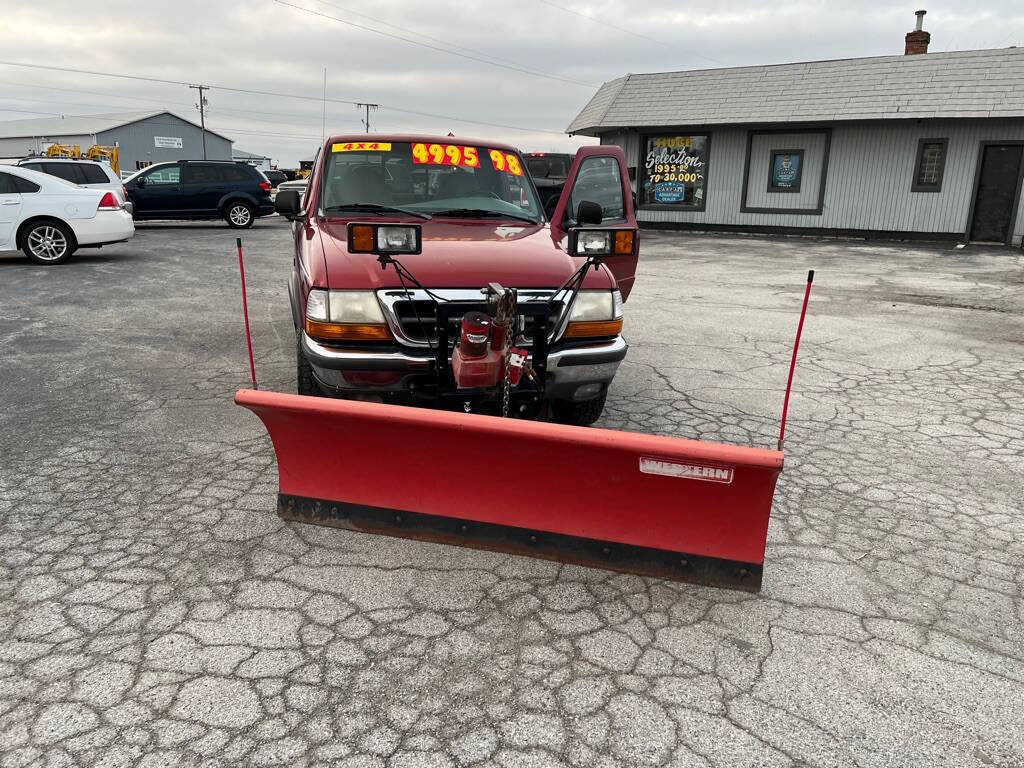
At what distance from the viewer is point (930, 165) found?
19938 millimetres

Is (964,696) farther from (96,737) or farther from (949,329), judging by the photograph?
(949,329)

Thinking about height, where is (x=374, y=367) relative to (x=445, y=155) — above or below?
below

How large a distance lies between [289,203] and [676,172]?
19.7 m

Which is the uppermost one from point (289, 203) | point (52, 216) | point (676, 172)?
point (676, 172)

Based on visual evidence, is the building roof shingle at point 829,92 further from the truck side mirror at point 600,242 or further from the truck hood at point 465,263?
the truck side mirror at point 600,242

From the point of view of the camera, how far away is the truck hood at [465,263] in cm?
388

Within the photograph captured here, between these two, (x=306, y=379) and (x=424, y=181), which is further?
(x=424, y=181)

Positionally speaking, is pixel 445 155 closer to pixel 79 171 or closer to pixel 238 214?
pixel 79 171

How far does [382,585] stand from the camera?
3213 mm

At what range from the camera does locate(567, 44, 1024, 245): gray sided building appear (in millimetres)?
19172

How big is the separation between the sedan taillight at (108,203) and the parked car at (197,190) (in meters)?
7.17

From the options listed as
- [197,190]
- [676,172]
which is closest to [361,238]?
[197,190]

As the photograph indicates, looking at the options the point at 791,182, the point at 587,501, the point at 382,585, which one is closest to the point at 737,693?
the point at 587,501

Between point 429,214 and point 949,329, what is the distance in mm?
6816
